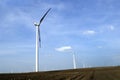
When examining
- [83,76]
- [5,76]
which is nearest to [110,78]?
[83,76]

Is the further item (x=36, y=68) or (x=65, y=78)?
(x=36, y=68)

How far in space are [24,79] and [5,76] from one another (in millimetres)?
935

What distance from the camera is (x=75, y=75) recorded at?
12.8 metres

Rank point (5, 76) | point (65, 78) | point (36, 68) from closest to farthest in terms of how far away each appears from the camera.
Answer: point (5, 76) → point (65, 78) → point (36, 68)

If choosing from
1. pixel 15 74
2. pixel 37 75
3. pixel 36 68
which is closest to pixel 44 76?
pixel 37 75

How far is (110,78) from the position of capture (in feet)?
43.0

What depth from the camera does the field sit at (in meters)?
12.0

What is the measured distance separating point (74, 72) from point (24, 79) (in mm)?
2644

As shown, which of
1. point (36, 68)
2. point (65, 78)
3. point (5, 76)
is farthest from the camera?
point (36, 68)

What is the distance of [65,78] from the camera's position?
12586mm

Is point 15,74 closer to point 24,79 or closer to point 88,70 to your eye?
point 24,79

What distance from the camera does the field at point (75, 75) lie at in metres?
12.0

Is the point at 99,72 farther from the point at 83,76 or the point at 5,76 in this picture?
the point at 5,76

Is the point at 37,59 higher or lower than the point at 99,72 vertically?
higher
